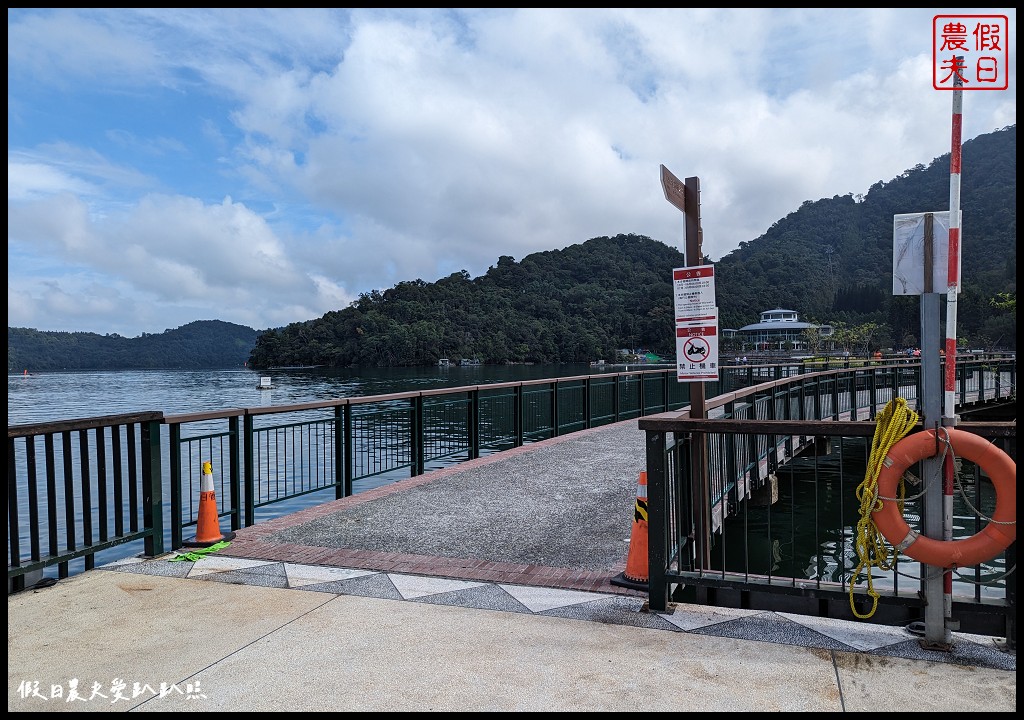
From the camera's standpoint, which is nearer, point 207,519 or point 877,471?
point 877,471

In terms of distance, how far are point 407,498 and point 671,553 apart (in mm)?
3684

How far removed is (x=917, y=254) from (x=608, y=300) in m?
128

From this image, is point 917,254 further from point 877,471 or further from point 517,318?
point 517,318

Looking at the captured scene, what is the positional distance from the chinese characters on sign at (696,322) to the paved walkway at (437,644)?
1.48 meters

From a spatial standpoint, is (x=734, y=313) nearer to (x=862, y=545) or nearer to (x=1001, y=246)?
(x=1001, y=246)

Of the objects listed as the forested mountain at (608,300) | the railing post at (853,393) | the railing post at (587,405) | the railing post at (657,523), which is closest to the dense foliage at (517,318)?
the forested mountain at (608,300)

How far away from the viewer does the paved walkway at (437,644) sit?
2.91 metres

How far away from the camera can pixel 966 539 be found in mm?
3295

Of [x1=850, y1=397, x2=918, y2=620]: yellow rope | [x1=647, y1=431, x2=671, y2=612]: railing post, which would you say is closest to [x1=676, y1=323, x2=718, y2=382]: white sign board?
[x1=647, y1=431, x2=671, y2=612]: railing post

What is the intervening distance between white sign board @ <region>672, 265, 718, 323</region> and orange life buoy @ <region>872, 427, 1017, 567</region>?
4.75 feet

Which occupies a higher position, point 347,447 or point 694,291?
point 694,291

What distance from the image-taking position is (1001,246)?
9181 cm

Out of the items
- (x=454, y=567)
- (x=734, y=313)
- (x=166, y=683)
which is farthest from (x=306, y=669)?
(x=734, y=313)

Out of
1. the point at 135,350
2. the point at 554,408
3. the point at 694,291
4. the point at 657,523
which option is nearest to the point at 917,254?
the point at 694,291
